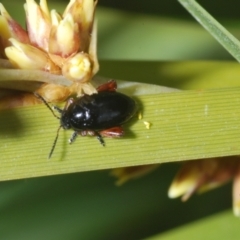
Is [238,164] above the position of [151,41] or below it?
below

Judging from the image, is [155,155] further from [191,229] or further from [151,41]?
[151,41]

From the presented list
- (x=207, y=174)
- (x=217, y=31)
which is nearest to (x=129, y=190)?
(x=207, y=174)

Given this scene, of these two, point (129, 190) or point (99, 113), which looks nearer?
point (99, 113)

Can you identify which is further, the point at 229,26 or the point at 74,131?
the point at 229,26

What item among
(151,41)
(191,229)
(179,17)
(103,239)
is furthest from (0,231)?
(179,17)

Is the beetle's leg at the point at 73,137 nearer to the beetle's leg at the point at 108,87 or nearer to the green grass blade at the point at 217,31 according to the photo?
the beetle's leg at the point at 108,87

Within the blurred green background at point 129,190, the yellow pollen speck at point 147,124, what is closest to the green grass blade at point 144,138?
the yellow pollen speck at point 147,124

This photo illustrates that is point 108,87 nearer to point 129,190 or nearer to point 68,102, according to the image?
point 68,102
